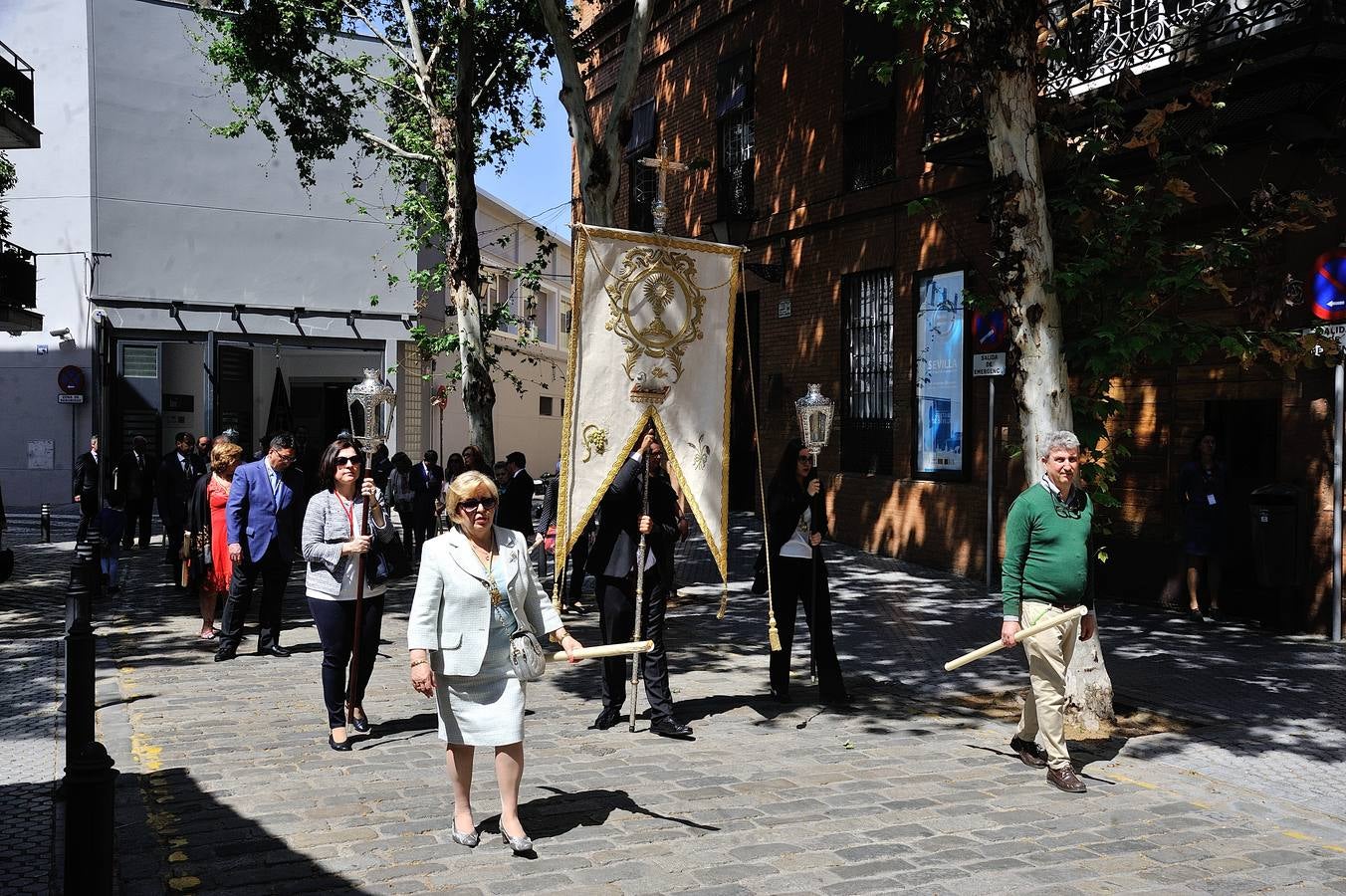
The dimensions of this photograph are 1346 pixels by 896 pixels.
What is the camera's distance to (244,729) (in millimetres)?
7551

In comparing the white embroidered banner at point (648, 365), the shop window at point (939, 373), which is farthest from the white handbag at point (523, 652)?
the shop window at point (939, 373)

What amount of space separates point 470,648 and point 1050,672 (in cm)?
319

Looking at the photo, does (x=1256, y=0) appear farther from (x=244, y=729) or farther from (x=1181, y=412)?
(x=244, y=729)

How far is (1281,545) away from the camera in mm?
11094

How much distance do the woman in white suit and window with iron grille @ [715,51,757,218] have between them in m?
16.0

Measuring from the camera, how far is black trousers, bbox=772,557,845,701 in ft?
27.8

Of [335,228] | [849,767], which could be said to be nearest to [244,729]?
[849,767]

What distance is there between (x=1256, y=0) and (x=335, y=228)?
23.1 metres

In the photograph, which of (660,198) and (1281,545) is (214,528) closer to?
(660,198)

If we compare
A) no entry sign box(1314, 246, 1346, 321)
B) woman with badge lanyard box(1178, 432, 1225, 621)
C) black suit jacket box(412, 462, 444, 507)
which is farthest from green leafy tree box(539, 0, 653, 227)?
no entry sign box(1314, 246, 1346, 321)

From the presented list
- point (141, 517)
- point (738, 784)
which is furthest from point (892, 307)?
point (141, 517)

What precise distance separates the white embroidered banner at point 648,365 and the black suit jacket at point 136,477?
8991 mm

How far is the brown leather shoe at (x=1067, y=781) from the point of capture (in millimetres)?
6312

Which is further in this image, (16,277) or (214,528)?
(16,277)
